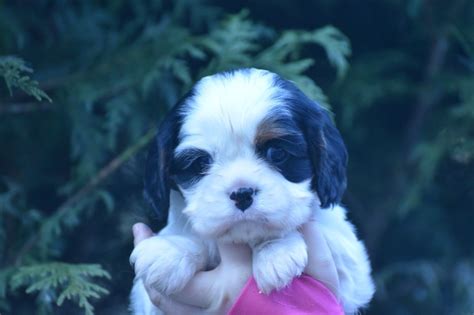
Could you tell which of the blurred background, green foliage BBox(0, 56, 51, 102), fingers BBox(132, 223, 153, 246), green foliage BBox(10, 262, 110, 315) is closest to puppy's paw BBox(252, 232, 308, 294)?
fingers BBox(132, 223, 153, 246)

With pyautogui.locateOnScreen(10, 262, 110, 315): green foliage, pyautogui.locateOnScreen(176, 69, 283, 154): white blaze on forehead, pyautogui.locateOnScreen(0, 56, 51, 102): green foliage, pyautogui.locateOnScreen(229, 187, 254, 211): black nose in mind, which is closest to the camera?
pyautogui.locateOnScreen(229, 187, 254, 211): black nose

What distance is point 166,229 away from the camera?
3.48m

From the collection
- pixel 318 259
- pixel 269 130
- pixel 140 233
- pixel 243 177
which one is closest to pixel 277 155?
pixel 269 130

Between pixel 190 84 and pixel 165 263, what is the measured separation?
5.52 feet

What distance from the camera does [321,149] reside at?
3180 mm

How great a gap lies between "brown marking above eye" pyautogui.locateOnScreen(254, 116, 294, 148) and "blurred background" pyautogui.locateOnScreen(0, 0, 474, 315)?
123 cm

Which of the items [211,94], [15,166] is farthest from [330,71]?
[211,94]

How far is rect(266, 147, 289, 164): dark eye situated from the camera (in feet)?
9.94

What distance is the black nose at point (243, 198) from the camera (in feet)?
9.43

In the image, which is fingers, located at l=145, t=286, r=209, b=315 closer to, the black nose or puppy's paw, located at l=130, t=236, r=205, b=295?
puppy's paw, located at l=130, t=236, r=205, b=295

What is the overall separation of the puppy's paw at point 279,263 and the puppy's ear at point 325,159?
0.24 m

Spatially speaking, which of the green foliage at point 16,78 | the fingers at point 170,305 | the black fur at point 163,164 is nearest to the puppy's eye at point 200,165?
the black fur at point 163,164

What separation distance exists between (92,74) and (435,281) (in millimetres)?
3027

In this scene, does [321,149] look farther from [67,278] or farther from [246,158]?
[67,278]
